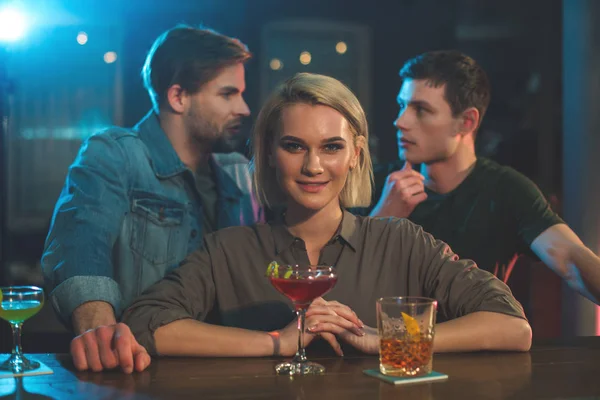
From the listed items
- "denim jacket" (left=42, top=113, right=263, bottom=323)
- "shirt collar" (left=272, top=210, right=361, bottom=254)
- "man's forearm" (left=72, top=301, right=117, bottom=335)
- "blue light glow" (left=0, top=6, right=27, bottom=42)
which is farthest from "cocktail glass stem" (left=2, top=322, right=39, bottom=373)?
"blue light glow" (left=0, top=6, right=27, bottom=42)

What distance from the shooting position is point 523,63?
14.7 ft

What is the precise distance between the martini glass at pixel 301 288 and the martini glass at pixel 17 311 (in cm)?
57

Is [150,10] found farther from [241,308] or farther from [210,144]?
[241,308]

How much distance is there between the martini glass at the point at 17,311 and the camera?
1730 millimetres

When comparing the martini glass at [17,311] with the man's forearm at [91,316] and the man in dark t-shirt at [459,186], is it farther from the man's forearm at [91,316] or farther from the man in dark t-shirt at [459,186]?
the man in dark t-shirt at [459,186]

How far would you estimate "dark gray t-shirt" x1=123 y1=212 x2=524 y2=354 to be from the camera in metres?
2.19

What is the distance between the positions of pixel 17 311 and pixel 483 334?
114 cm

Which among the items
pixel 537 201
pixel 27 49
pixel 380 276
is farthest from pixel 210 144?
pixel 27 49

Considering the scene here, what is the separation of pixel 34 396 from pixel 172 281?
685 mm

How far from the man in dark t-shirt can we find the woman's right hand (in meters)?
1.12

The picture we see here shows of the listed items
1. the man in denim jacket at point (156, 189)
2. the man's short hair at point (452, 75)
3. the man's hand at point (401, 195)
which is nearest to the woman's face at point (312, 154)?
the man in denim jacket at point (156, 189)

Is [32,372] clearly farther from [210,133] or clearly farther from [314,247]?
[210,133]

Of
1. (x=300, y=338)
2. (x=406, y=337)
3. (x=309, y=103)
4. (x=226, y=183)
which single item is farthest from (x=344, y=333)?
(x=226, y=183)

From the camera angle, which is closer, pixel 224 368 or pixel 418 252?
pixel 224 368
